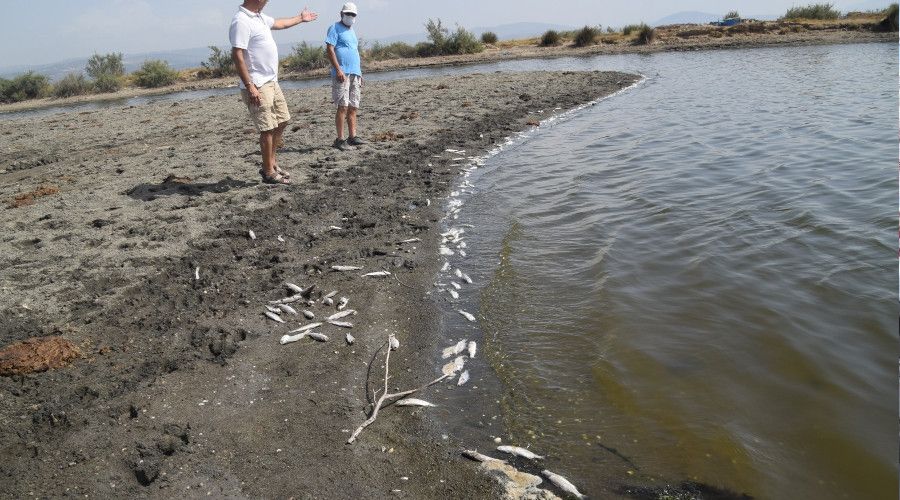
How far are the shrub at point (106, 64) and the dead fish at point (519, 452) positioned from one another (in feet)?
195

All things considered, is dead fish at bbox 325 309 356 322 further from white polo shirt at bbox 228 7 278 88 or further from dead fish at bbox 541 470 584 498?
white polo shirt at bbox 228 7 278 88

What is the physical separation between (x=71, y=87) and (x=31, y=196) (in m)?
41.8

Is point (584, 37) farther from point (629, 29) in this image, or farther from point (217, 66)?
point (217, 66)

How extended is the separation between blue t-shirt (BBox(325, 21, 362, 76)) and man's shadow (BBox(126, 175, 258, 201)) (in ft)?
10.4

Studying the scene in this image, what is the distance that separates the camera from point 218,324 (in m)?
5.65

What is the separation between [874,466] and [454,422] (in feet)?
9.43

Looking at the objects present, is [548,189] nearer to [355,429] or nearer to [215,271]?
[215,271]

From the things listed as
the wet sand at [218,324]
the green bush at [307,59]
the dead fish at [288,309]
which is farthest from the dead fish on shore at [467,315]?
the green bush at [307,59]

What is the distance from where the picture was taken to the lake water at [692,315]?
388 centimetres

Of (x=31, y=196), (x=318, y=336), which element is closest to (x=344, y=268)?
(x=318, y=336)

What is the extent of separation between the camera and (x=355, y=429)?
4.20 meters

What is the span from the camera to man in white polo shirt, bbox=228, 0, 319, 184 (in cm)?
811

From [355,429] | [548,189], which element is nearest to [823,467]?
[355,429]

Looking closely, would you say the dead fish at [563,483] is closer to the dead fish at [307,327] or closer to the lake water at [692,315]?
the lake water at [692,315]
